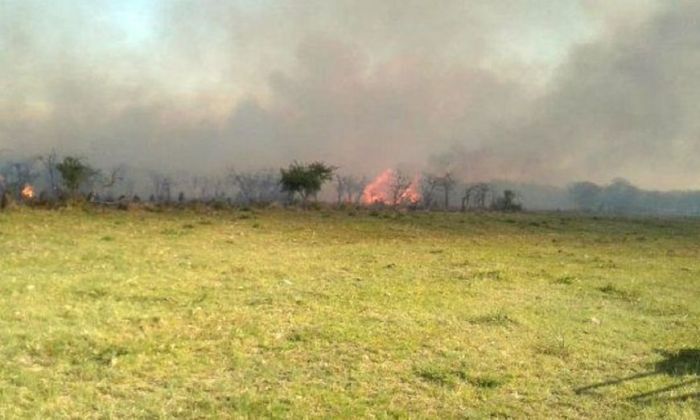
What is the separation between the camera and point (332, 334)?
13.7 metres

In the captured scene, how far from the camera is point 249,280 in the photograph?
20516mm

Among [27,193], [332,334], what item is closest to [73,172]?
[27,193]

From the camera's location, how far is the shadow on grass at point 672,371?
1088 cm

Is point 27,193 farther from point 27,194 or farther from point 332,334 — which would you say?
point 332,334

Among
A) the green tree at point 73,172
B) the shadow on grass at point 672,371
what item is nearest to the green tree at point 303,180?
the green tree at point 73,172

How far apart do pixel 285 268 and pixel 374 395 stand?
1365 centimetres

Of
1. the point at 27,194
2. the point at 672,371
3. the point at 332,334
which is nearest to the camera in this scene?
the point at 672,371

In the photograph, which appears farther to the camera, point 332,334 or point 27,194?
point 27,194

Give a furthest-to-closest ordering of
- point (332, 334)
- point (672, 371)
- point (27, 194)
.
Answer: point (27, 194) < point (332, 334) < point (672, 371)

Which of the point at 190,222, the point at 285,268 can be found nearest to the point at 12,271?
the point at 285,268

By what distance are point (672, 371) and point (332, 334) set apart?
22.2ft

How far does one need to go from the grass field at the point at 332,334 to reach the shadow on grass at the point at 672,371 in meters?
0.05

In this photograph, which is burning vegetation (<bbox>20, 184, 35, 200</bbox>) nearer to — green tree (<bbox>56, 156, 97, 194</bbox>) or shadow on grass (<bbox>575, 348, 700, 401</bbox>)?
green tree (<bbox>56, 156, 97, 194</bbox>)

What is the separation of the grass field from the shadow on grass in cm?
5
